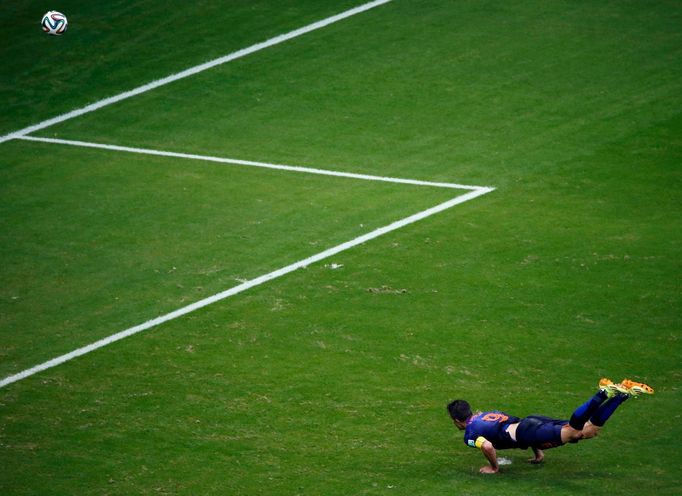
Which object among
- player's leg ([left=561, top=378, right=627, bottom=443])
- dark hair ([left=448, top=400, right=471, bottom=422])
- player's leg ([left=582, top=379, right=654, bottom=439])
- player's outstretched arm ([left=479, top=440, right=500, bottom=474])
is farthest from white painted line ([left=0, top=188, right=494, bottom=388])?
player's leg ([left=582, top=379, right=654, bottom=439])

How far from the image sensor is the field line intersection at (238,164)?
17750 millimetres

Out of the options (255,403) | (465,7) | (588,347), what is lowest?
(588,347)

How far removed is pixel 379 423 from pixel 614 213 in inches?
353

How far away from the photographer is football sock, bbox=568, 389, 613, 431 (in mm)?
12758

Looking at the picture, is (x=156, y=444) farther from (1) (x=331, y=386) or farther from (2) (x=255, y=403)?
(1) (x=331, y=386)

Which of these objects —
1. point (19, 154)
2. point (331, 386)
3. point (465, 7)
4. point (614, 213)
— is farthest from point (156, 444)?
point (465, 7)

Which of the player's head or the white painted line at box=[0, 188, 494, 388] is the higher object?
the white painted line at box=[0, 188, 494, 388]

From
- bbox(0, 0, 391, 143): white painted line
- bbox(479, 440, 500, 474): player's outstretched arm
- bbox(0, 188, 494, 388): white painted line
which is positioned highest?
bbox(0, 0, 391, 143): white painted line

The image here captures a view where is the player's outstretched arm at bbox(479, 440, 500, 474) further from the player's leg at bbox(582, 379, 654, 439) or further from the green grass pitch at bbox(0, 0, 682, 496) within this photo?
the player's leg at bbox(582, 379, 654, 439)

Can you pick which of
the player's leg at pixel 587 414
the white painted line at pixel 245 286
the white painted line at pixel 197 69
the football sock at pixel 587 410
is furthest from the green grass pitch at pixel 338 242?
the football sock at pixel 587 410

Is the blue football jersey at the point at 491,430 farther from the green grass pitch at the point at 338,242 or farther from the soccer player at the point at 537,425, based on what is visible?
the green grass pitch at the point at 338,242

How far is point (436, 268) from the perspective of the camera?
1994 cm

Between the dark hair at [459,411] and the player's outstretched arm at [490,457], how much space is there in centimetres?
51

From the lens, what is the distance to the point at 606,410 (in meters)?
12.8
